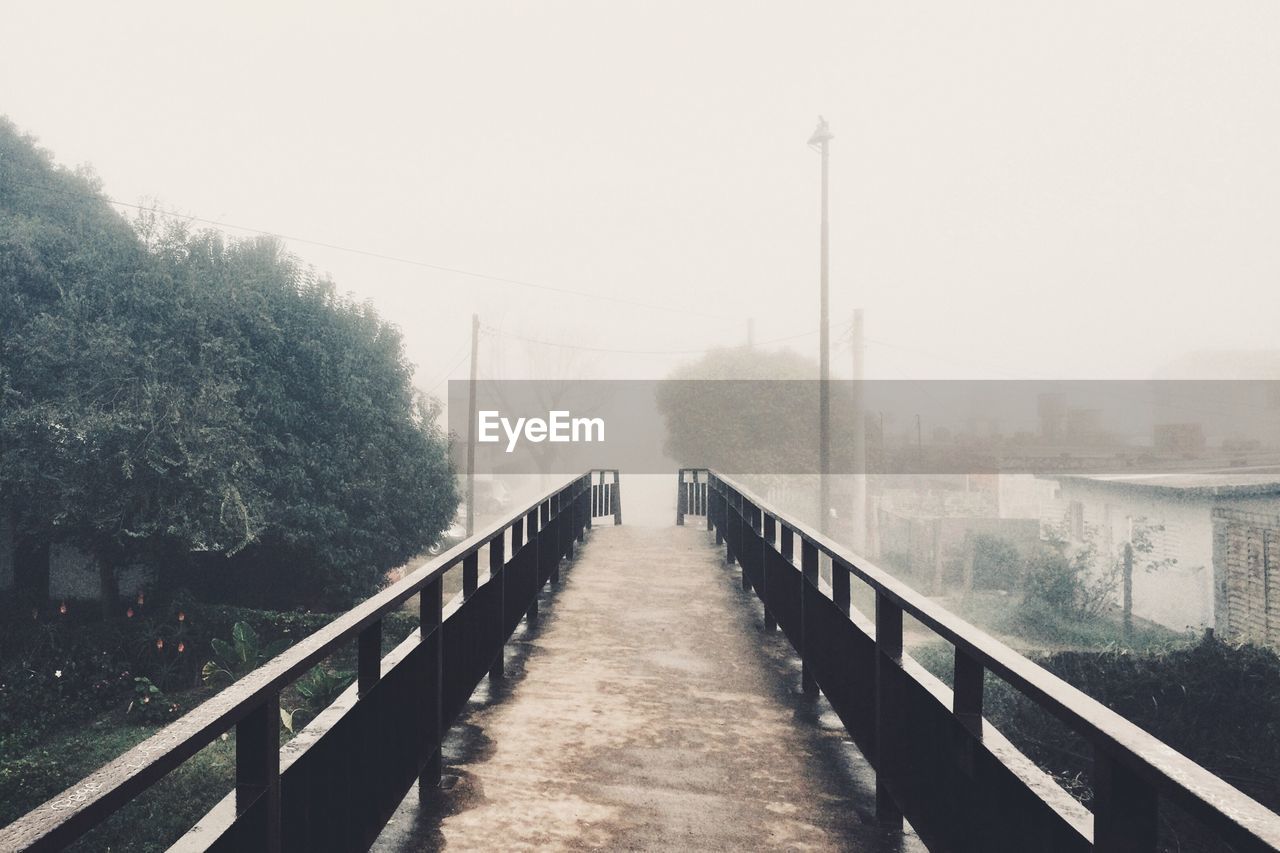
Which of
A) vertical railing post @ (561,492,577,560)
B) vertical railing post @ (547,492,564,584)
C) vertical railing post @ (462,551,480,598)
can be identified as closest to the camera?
vertical railing post @ (462,551,480,598)

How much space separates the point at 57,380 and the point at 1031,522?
84.3 feet

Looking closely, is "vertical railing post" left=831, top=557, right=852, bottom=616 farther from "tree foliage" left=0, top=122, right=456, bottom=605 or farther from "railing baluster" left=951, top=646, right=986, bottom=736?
"tree foliage" left=0, top=122, right=456, bottom=605

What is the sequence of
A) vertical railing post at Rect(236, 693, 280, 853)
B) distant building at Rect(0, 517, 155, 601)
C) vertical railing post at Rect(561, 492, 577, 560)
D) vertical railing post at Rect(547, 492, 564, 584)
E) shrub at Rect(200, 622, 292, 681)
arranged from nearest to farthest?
vertical railing post at Rect(236, 693, 280, 853) < vertical railing post at Rect(547, 492, 564, 584) < vertical railing post at Rect(561, 492, 577, 560) < shrub at Rect(200, 622, 292, 681) < distant building at Rect(0, 517, 155, 601)

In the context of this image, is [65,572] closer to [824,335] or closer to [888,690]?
[824,335]

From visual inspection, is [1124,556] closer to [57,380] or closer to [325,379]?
→ [325,379]

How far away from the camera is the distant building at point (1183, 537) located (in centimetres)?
1709

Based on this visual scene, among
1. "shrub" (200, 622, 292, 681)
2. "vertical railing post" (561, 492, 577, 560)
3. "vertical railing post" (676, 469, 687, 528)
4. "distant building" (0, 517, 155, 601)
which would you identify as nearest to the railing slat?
"vertical railing post" (561, 492, 577, 560)

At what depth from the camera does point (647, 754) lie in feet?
14.5

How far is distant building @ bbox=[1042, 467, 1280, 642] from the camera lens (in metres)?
17.1

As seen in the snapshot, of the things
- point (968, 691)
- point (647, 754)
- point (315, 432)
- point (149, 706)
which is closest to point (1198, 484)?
point (647, 754)

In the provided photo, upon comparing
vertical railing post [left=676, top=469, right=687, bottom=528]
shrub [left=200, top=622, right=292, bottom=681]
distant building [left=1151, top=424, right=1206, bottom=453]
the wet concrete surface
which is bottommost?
shrub [left=200, top=622, right=292, bottom=681]

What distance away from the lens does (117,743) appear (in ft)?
44.7

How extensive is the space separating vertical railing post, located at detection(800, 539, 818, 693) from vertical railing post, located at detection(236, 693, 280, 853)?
311 centimetres

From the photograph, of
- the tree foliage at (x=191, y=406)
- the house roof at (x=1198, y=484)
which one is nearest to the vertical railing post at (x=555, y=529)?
the tree foliage at (x=191, y=406)
